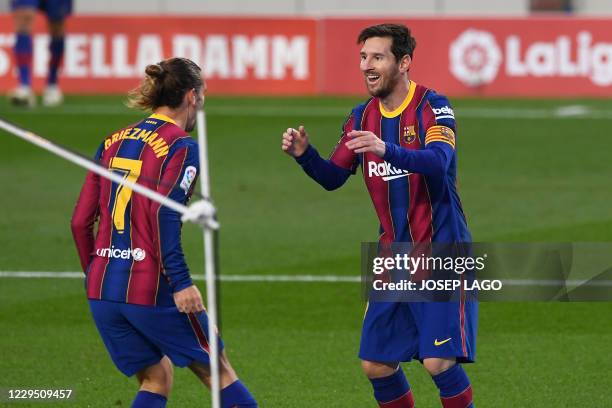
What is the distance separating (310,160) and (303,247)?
5.73 meters

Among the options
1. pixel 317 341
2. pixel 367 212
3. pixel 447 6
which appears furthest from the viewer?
pixel 447 6

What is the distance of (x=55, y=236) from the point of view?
12898 millimetres

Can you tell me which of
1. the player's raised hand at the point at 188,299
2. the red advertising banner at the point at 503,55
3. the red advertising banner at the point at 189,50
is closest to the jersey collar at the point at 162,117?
the player's raised hand at the point at 188,299

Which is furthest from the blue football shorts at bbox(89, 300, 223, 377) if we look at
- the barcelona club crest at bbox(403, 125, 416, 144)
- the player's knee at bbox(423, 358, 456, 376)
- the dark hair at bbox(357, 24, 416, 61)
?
the dark hair at bbox(357, 24, 416, 61)

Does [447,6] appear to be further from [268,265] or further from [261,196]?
[268,265]

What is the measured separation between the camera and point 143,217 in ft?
19.6

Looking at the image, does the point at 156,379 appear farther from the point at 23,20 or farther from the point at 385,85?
the point at 23,20

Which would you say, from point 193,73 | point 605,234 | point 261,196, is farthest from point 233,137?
point 193,73

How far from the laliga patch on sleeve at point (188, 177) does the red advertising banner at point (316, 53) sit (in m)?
17.1

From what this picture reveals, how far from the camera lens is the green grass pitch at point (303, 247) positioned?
826cm

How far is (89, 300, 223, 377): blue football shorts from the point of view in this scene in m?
6.05

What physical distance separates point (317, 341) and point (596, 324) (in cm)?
196

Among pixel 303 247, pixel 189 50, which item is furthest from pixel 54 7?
pixel 303 247

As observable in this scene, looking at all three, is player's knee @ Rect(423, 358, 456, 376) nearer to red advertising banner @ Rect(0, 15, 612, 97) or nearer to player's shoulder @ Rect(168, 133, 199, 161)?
player's shoulder @ Rect(168, 133, 199, 161)
